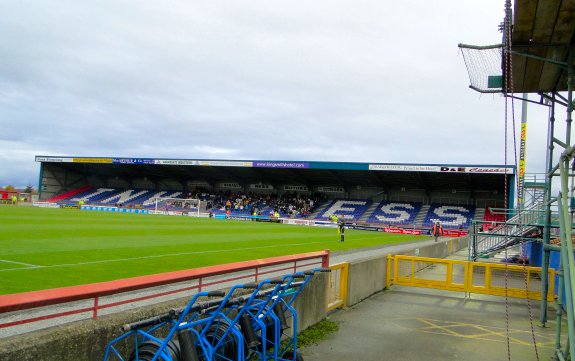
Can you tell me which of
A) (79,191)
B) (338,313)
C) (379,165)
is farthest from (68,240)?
(79,191)

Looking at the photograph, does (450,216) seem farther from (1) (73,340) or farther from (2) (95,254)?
(1) (73,340)

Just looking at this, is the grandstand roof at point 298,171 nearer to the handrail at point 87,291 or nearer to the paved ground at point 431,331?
the paved ground at point 431,331

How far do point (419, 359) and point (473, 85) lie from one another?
564cm

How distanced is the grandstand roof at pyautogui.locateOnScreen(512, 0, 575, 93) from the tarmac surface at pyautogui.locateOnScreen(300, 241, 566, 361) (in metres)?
4.21

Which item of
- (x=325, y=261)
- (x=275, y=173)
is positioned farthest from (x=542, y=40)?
(x=275, y=173)

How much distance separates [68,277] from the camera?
10.9 m

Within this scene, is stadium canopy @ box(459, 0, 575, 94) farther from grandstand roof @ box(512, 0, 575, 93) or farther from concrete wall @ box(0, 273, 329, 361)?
concrete wall @ box(0, 273, 329, 361)

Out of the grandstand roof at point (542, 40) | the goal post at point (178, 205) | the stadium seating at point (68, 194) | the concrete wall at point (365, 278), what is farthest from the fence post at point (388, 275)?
the stadium seating at point (68, 194)

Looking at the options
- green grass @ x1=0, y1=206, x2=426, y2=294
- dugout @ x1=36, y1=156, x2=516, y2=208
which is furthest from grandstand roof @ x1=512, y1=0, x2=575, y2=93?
dugout @ x1=36, y1=156, x2=516, y2=208

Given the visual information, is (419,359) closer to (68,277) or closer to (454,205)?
(68,277)

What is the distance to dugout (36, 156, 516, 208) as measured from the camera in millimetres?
50062

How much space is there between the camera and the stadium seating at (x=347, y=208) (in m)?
→ 54.6

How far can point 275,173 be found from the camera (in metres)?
59.4

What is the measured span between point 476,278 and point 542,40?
296 inches
